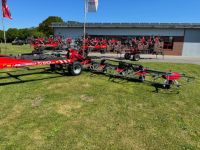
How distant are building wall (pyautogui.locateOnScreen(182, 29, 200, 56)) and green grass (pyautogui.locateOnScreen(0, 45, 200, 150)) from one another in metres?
26.6

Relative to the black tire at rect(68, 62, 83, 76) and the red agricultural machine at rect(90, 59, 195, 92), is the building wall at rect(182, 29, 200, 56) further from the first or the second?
the black tire at rect(68, 62, 83, 76)

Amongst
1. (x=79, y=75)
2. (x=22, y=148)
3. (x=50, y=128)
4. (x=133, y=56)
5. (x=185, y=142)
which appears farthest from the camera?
(x=133, y=56)

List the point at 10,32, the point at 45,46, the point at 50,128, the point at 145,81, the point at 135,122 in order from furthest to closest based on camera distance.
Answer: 1. the point at 10,32
2. the point at 45,46
3. the point at 145,81
4. the point at 135,122
5. the point at 50,128

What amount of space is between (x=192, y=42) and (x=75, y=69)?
27589mm

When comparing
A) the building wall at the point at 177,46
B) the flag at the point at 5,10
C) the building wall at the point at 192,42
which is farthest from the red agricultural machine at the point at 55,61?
the building wall at the point at 192,42

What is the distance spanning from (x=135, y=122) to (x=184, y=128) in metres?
1.31

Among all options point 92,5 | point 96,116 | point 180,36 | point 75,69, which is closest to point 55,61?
point 75,69

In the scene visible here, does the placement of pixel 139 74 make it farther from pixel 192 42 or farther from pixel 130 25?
pixel 192 42

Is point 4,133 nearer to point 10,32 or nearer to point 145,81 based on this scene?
point 145,81

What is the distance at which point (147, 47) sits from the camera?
23.7 metres

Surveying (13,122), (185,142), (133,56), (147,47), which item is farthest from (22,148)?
(147,47)

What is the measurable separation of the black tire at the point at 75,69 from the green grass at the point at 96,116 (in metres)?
Answer: 1.45

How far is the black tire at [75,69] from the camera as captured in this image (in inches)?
488

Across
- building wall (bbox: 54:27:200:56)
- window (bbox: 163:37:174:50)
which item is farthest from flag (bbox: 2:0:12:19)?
window (bbox: 163:37:174:50)
